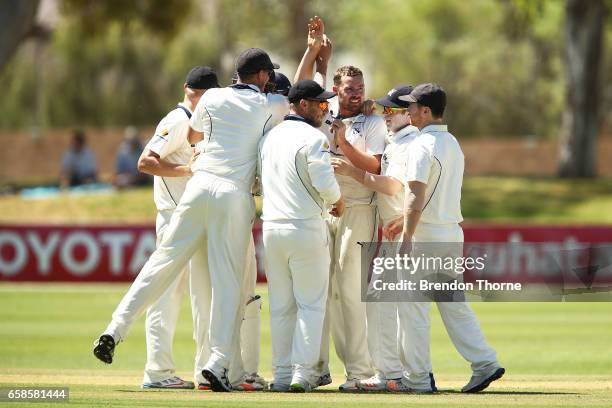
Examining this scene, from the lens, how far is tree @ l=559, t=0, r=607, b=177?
3388cm

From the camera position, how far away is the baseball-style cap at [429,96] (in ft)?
34.5

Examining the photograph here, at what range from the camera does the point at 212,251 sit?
10.5 meters

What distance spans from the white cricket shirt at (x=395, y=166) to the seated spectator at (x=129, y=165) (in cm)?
2038

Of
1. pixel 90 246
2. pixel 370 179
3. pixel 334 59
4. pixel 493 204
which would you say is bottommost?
pixel 493 204

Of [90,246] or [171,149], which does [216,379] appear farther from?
[90,246]

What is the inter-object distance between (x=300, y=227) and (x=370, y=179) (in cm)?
74

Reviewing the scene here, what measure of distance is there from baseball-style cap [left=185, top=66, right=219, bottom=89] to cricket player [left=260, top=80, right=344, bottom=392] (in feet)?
3.08

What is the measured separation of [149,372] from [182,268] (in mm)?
924

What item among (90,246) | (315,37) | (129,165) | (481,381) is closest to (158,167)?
(315,37)

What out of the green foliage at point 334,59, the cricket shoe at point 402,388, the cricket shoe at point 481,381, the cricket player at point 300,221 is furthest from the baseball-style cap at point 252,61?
the green foliage at point 334,59

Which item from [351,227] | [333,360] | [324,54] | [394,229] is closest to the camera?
[394,229]

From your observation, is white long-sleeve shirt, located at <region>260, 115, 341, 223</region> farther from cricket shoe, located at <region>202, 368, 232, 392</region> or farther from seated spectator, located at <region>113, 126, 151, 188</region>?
seated spectator, located at <region>113, 126, 151, 188</region>

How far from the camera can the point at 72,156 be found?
31.1 metres

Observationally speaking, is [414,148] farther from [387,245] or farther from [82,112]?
[82,112]
